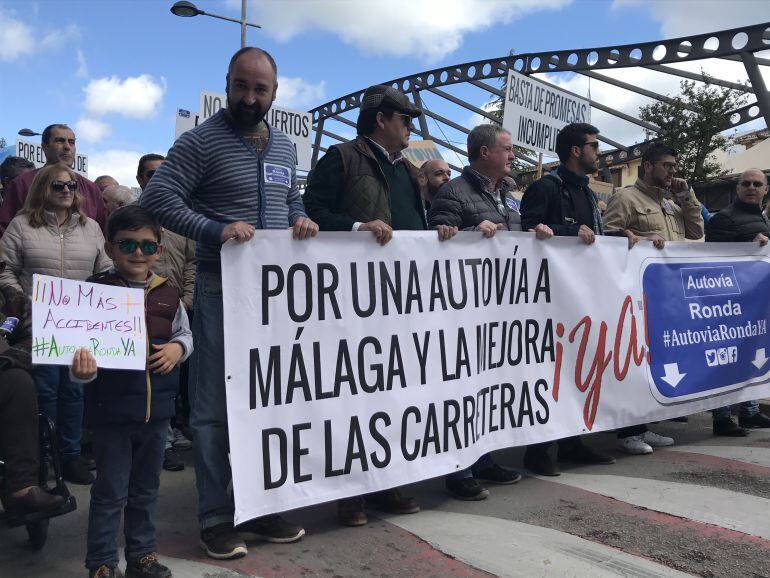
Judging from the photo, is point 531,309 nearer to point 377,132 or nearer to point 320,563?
point 377,132

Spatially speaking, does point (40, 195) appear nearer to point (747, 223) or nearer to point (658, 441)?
point (658, 441)

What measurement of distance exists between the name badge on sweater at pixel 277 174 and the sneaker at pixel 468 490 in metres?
1.80

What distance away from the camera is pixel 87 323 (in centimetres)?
259

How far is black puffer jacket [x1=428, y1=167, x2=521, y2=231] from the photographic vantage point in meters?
4.36

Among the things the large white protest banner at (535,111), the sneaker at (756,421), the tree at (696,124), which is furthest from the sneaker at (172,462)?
the tree at (696,124)

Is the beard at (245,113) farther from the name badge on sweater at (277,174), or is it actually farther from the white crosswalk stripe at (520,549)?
the white crosswalk stripe at (520,549)

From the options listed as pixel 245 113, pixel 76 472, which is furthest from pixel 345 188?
pixel 76 472

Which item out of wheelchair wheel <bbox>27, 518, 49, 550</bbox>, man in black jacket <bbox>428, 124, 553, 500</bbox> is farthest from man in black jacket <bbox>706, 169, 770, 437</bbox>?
wheelchair wheel <bbox>27, 518, 49, 550</bbox>

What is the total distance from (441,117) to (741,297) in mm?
21780

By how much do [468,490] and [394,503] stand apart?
0.46 meters

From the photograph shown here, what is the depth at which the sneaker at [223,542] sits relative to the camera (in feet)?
9.94

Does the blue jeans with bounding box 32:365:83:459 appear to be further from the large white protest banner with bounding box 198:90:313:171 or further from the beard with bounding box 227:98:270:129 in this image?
the large white protest banner with bounding box 198:90:313:171

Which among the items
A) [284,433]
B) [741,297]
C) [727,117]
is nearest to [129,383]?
[284,433]

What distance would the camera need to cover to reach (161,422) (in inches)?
114
